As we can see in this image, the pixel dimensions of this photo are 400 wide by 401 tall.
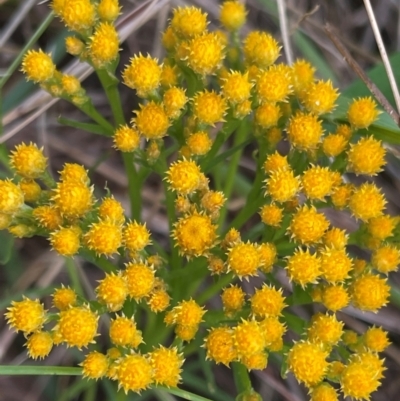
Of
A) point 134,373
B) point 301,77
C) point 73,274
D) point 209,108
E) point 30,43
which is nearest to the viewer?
point 134,373

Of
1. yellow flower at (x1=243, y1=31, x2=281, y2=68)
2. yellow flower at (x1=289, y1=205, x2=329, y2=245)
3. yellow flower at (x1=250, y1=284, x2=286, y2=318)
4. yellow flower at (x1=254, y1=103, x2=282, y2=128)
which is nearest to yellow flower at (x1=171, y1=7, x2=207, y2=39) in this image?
yellow flower at (x1=243, y1=31, x2=281, y2=68)

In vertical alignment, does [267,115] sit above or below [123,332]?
above

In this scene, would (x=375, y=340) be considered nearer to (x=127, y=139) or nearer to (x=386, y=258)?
(x=386, y=258)

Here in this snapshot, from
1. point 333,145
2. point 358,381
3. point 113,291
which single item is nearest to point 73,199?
point 113,291

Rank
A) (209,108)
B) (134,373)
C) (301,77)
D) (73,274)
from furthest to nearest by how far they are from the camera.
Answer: (73,274)
(301,77)
(209,108)
(134,373)

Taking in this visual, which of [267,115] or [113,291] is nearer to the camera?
[113,291]

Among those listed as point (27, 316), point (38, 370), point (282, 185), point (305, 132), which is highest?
point (305, 132)

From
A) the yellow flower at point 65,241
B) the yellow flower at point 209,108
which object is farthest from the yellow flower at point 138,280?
the yellow flower at point 209,108
